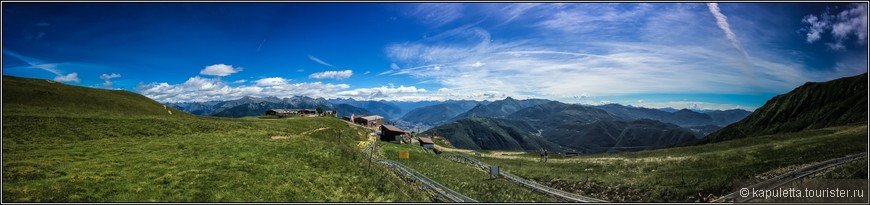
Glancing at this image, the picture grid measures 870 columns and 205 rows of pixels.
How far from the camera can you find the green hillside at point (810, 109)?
116938 millimetres

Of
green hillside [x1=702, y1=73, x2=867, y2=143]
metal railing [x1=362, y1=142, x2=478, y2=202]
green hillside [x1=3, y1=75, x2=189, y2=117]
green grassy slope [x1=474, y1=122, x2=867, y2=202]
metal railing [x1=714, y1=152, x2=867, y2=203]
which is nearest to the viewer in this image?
metal railing [x1=714, y1=152, x2=867, y2=203]

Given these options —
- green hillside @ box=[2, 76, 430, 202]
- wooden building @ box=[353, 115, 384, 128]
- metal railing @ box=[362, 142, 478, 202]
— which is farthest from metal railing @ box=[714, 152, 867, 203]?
wooden building @ box=[353, 115, 384, 128]

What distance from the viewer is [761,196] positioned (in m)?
28.5

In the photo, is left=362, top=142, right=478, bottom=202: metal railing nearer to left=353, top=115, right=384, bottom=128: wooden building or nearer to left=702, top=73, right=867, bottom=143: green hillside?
left=702, top=73, right=867, bottom=143: green hillside

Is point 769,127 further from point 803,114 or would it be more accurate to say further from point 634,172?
point 634,172

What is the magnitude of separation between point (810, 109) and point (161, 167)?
721 ft

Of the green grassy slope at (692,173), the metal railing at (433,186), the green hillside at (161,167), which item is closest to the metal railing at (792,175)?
the green grassy slope at (692,173)

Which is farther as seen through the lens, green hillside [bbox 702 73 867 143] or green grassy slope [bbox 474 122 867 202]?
green hillside [bbox 702 73 867 143]

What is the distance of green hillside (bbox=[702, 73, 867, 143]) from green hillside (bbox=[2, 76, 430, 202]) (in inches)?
5522

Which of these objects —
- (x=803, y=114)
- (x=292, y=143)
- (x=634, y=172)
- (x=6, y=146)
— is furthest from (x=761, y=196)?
(x=803, y=114)

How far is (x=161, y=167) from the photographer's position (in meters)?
31.8

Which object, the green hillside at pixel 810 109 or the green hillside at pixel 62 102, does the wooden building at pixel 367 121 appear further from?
the green hillside at pixel 810 109

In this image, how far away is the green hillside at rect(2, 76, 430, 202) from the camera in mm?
25828

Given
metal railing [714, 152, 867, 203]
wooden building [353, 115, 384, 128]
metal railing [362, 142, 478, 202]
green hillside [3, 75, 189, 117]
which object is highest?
green hillside [3, 75, 189, 117]
